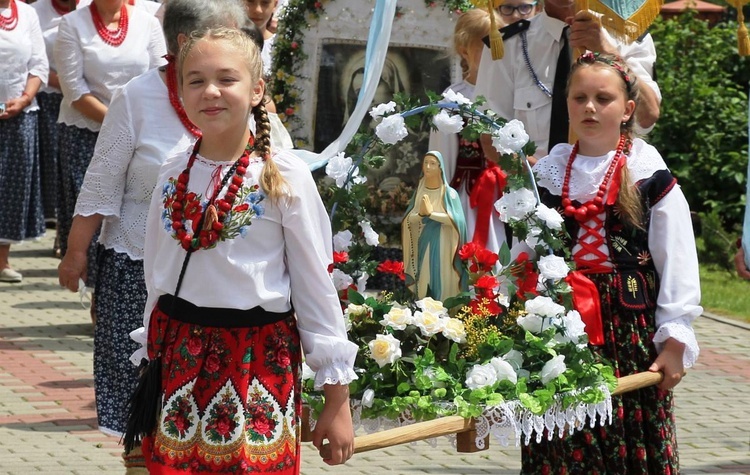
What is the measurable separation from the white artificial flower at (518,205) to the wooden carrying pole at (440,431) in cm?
63

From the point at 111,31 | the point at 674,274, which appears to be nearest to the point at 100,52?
the point at 111,31

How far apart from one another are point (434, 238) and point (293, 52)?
12.3ft

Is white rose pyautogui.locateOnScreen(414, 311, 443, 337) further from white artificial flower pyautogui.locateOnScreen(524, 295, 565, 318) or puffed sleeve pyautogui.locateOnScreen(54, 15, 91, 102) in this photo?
puffed sleeve pyautogui.locateOnScreen(54, 15, 91, 102)

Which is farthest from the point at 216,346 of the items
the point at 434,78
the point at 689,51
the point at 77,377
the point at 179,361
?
the point at 689,51

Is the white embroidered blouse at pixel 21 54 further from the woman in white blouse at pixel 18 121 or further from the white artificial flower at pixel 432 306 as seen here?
the white artificial flower at pixel 432 306

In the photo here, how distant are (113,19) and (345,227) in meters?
3.15

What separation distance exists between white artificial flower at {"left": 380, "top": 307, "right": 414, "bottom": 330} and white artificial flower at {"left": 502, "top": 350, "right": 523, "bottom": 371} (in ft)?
1.10

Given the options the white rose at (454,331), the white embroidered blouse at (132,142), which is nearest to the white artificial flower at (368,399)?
the white rose at (454,331)

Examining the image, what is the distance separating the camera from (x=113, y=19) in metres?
7.61

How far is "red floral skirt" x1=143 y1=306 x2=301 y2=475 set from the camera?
3602 millimetres

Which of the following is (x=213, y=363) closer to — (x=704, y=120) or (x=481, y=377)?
(x=481, y=377)

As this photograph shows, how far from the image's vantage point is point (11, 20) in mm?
9930

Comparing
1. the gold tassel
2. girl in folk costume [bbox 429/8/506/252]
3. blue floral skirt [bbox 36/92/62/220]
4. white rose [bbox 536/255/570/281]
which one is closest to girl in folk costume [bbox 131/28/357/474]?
white rose [bbox 536/255/570/281]

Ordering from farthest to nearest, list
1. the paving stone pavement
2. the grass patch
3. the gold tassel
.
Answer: the grass patch, the paving stone pavement, the gold tassel
